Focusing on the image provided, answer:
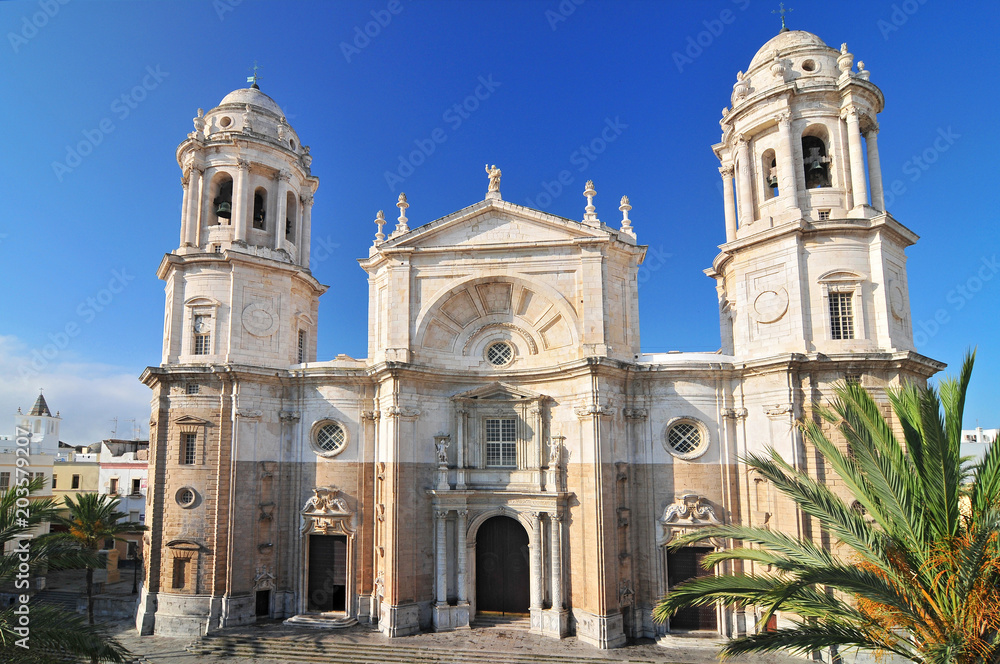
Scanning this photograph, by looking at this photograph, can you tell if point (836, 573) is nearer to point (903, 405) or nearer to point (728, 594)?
point (728, 594)

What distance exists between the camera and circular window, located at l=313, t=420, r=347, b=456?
2812 cm

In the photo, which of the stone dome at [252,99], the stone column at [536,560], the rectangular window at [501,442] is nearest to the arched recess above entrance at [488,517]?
the stone column at [536,560]

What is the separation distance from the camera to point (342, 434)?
28.2m

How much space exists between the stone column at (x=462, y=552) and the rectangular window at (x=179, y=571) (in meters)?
10.9

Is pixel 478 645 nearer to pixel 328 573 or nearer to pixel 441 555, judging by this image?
pixel 441 555

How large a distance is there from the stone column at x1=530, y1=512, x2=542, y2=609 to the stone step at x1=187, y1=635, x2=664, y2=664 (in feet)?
8.86

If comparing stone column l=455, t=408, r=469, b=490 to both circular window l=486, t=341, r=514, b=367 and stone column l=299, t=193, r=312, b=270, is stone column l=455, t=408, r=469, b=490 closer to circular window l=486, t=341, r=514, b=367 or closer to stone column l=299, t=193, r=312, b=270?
circular window l=486, t=341, r=514, b=367

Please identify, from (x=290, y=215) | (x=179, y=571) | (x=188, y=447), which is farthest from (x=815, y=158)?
(x=179, y=571)

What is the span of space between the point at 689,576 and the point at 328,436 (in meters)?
15.8

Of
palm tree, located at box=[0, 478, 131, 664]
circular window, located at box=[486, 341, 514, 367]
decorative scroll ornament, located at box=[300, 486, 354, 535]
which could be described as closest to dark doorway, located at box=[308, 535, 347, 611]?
decorative scroll ornament, located at box=[300, 486, 354, 535]

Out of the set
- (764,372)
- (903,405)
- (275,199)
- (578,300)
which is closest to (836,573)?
(903,405)

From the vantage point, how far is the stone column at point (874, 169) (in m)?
25.0

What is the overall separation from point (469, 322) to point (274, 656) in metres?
15.1

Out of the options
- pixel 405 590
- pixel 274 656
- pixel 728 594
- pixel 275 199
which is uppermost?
pixel 275 199
